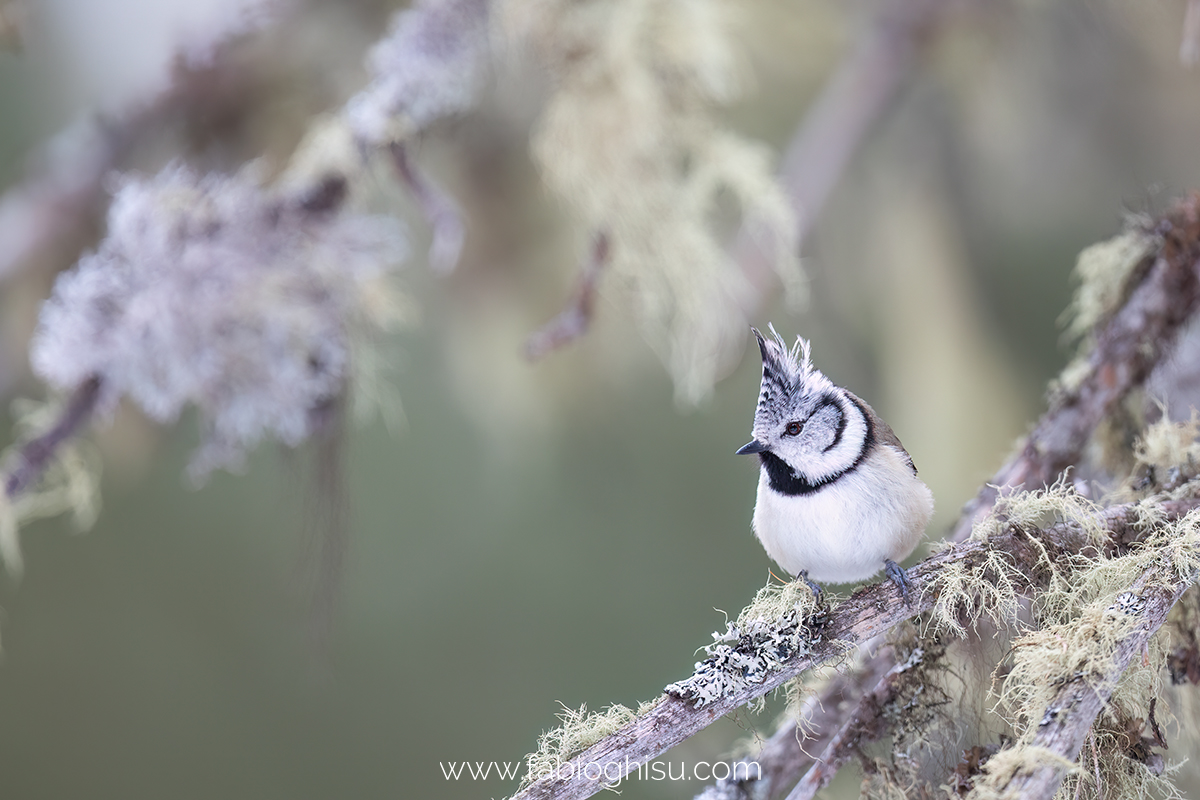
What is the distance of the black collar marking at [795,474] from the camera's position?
31.0 inches

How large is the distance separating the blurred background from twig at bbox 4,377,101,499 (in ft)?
0.84

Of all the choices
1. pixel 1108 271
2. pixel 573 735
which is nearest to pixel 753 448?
pixel 573 735

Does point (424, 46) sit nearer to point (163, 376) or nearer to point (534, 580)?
point (163, 376)

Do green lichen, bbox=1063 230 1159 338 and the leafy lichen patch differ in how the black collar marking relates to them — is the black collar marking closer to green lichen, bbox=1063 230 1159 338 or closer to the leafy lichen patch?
the leafy lichen patch

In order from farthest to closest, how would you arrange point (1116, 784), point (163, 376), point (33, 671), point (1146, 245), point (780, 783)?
point (33, 671) → point (163, 376) → point (1146, 245) → point (780, 783) → point (1116, 784)

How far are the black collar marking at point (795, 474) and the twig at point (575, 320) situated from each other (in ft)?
1.14

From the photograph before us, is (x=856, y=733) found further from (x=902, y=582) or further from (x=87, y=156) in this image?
(x=87, y=156)

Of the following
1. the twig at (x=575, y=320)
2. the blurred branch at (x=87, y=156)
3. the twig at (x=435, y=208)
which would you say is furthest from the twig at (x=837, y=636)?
the blurred branch at (x=87, y=156)

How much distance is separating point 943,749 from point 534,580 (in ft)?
7.20

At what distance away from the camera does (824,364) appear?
1.70 m

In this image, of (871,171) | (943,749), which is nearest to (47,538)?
(871,171)

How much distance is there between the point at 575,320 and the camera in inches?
43.1

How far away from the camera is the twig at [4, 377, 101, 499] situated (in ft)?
3.32

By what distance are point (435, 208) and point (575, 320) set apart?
219 mm
